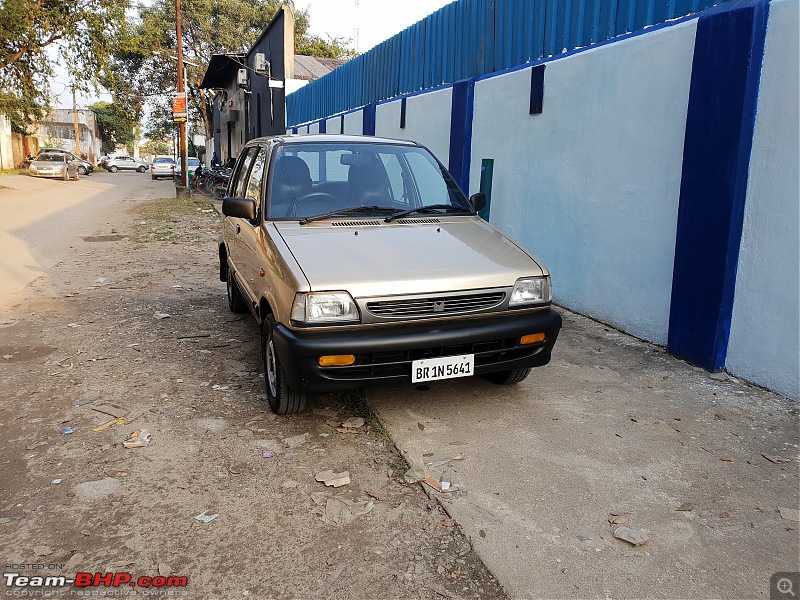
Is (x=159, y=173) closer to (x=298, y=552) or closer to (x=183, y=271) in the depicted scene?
(x=183, y=271)

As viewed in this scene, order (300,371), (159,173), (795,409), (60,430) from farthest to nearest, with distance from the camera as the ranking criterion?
1. (159,173)
2. (795,409)
3. (60,430)
4. (300,371)

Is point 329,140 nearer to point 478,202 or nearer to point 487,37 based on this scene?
point 478,202

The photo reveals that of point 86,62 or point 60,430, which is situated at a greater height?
point 86,62

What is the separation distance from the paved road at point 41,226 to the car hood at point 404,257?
4.88 meters

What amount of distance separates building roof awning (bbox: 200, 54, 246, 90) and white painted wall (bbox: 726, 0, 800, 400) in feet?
97.8

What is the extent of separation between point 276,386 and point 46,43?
27.1 meters

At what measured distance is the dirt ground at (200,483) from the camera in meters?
2.55

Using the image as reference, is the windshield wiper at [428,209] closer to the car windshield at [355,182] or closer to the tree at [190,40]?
the car windshield at [355,182]

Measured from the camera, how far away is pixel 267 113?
85.7 feet

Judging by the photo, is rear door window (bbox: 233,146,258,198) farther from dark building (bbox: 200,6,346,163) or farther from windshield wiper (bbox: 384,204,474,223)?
dark building (bbox: 200,6,346,163)

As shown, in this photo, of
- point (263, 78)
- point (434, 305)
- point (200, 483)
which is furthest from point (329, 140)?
point (263, 78)

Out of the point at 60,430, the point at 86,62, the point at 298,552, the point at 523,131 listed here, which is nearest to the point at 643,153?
the point at 523,131

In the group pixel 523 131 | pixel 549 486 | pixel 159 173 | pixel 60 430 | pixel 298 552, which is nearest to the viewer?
pixel 298 552

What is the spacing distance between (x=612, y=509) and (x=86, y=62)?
28.9 meters
